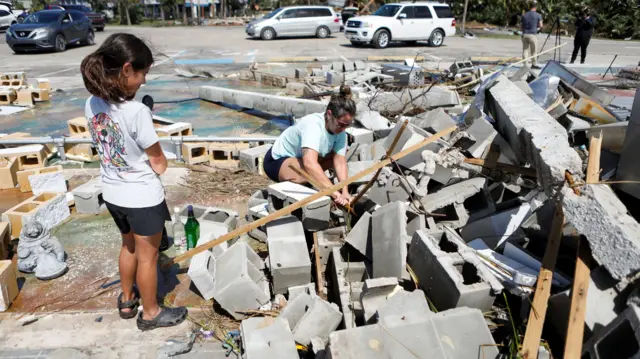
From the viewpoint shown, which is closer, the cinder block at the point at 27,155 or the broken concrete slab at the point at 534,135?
the broken concrete slab at the point at 534,135

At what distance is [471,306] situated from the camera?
278 centimetres

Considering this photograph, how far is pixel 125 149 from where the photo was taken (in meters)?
2.74

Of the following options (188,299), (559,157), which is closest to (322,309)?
(188,299)

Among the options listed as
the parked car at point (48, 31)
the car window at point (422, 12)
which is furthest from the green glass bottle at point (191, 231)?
the car window at point (422, 12)

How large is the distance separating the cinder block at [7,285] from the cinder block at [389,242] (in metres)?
2.76

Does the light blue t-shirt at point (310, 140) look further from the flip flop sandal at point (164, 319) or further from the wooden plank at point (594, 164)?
the wooden plank at point (594, 164)

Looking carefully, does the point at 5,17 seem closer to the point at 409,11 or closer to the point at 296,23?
the point at 296,23

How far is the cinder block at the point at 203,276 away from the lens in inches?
137

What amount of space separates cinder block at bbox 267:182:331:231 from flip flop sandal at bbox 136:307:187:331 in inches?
47.2

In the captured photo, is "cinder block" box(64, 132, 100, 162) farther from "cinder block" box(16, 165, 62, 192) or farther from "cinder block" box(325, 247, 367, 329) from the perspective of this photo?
"cinder block" box(325, 247, 367, 329)

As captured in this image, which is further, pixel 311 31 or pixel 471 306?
pixel 311 31

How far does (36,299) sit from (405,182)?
3.17 metres

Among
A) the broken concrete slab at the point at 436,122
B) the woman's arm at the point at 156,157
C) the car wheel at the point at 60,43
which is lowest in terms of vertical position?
the broken concrete slab at the point at 436,122

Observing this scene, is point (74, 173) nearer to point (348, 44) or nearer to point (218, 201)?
point (218, 201)
